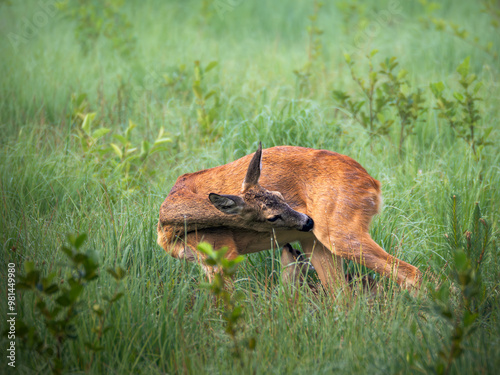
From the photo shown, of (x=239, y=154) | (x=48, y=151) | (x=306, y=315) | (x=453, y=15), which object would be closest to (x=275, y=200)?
(x=306, y=315)

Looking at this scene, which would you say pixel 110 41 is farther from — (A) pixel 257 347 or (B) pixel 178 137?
(A) pixel 257 347

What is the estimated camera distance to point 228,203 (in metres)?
3.02

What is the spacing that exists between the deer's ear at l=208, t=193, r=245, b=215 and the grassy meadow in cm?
38

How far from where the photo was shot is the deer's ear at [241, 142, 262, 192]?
3.02 metres

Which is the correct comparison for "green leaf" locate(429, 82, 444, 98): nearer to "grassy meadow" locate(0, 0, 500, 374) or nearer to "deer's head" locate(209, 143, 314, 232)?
"grassy meadow" locate(0, 0, 500, 374)

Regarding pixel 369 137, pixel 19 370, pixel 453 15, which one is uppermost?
pixel 453 15

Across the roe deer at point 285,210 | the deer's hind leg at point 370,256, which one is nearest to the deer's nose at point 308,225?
the roe deer at point 285,210

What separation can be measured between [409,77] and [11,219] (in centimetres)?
572

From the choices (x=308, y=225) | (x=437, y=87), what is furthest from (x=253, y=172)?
(x=437, y=87)

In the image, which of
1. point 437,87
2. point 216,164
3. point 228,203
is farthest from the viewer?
point 437,87

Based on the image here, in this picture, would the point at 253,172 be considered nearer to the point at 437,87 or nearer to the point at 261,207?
the point at 261,207

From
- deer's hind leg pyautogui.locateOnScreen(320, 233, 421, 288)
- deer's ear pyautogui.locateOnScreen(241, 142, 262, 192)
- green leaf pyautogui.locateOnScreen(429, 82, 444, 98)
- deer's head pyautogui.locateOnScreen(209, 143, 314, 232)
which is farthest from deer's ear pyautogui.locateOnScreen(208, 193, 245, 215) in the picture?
green leaf pyautogui.locateOnScreen(429, 82, 444, 98)

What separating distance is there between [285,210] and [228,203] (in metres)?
0.36

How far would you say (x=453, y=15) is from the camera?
10953 millimetres
